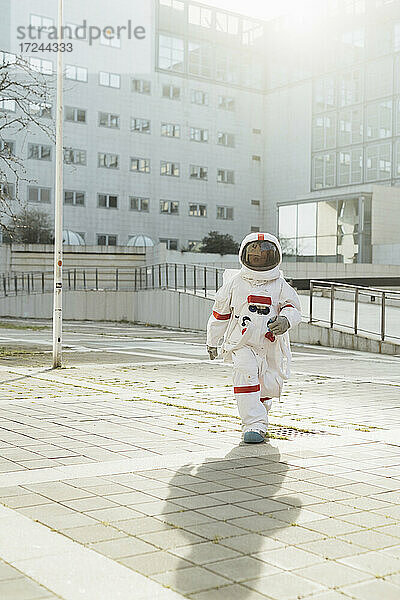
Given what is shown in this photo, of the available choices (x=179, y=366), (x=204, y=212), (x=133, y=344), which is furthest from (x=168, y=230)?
(x=179, y=366)

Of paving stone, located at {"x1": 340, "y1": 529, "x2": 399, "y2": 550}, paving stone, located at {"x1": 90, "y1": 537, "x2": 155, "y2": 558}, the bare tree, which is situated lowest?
paving stone, located at {"x1": 340, "y1": 529, "x2": 399, "y2": 550}

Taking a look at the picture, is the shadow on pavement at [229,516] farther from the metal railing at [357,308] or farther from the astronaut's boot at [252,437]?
the metal railing at [357,308]

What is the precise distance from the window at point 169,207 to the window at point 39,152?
968 cm

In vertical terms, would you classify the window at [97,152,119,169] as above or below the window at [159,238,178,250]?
above

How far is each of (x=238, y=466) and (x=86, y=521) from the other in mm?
1835

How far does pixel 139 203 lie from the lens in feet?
208

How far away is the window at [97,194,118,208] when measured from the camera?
61.6 meters

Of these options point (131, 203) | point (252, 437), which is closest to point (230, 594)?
point (252, 437)

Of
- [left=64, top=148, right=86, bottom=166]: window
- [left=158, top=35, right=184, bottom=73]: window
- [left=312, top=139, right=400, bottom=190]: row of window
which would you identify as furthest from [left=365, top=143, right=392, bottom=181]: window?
[left=64, top=148, right=86, bottom=166]: window

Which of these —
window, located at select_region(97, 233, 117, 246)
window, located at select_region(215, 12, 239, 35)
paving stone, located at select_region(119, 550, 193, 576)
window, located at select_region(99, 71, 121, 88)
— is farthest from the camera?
window, located at select_region(215, 12, 239, 35)

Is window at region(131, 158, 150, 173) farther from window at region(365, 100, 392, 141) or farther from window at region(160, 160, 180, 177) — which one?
window at region(365, 100, 392, 141)

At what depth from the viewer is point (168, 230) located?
2542 inches

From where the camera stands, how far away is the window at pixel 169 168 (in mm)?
64562

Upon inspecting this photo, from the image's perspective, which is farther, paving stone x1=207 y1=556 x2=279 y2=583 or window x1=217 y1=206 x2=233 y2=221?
window x1=217 y1=206 x2=233 y2=221
